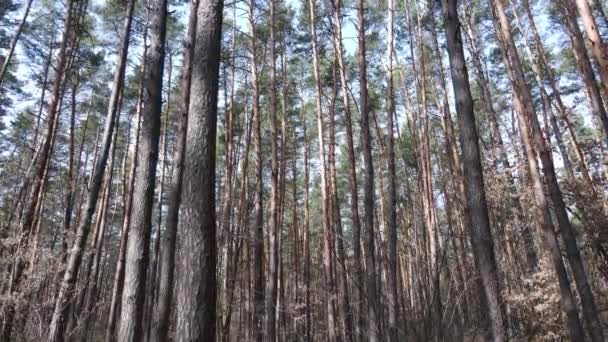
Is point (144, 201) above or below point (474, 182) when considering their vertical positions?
above

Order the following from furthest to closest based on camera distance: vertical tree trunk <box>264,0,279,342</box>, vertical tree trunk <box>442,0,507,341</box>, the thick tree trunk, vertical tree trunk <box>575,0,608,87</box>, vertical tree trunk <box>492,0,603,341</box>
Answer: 1. vertical tree trunk <box>264,0,279,342</box>
2. vertical tree trunk <box>492,0,603,341</box>
3. vertical tree trunk <box>575,0,608,87</box>
4. the thick tree trunk
5. vertical tree trunk <box>442,0,507,341</box>

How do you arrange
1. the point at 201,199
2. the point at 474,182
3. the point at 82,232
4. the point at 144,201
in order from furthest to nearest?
the point at 82,232
the point at 144,201
the point at 474,182
the point at 201,199

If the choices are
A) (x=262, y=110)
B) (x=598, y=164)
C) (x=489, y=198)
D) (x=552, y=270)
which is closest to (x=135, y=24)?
(x=262, y=110)

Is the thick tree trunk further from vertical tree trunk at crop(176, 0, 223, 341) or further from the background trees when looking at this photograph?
vertical tree trunk at crop(176, 0, 223, 341)

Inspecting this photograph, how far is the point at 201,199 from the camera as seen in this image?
3.78 m

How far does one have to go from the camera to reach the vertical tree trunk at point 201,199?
11.2ft

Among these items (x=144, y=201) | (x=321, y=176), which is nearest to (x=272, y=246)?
(x=321, y=176)

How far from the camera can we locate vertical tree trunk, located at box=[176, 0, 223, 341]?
3.41 metres

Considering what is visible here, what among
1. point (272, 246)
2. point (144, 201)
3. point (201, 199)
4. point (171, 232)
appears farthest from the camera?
point (272, 246)

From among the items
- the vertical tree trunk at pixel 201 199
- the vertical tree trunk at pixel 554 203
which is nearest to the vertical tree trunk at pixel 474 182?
the vertical tree trunk at pixel 201 199

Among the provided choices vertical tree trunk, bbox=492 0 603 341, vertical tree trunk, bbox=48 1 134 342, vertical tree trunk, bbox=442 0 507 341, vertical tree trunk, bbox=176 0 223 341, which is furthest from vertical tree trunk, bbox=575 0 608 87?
vertical tree trunk, bbox=48 1 134 342

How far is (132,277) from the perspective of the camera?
5.43m

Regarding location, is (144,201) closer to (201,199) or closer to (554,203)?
(201,199)

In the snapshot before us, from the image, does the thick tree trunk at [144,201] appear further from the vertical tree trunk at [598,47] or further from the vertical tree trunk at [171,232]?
the vertical tree trunk at [598,47]
